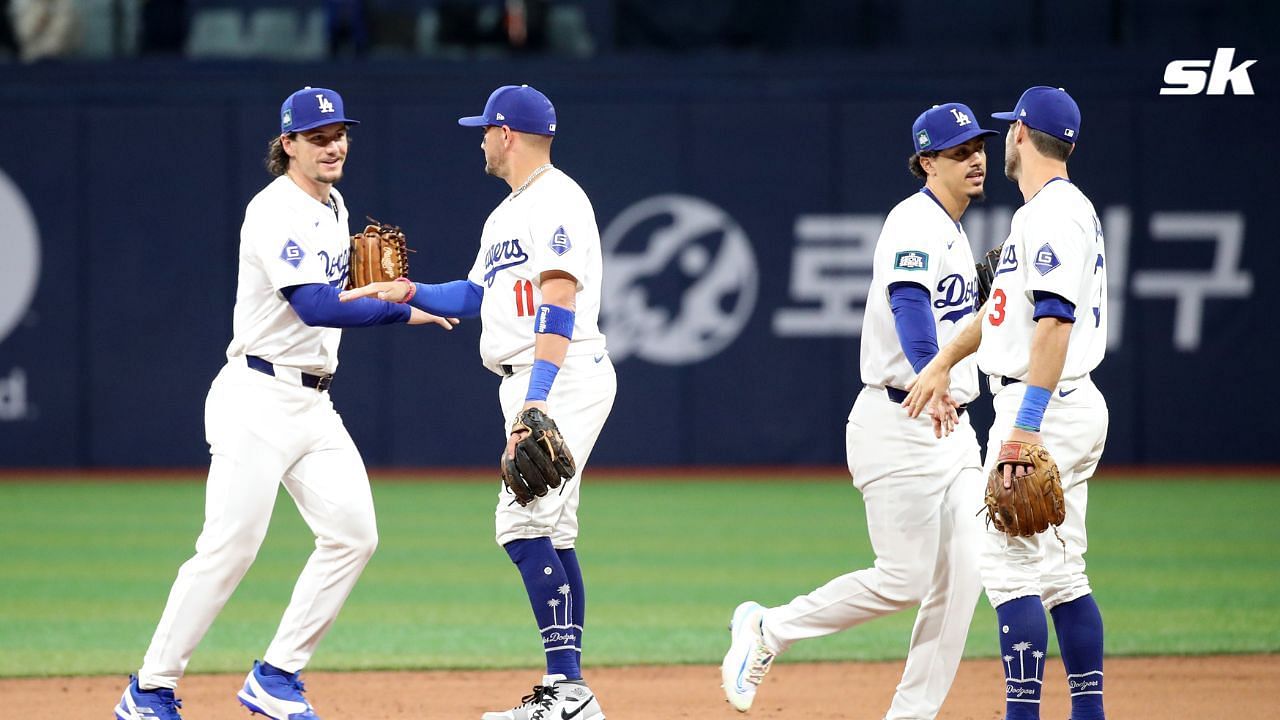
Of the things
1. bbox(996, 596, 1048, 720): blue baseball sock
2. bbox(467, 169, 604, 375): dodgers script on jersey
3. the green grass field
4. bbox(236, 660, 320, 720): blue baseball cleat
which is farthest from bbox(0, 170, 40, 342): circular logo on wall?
bbox(996, 596, 1048, 720): blue baseball sock

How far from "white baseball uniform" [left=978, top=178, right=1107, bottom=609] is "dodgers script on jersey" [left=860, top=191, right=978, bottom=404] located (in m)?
0.29

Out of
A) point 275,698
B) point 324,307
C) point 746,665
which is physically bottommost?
point 275,698

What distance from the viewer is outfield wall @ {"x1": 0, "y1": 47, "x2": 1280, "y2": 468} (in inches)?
588

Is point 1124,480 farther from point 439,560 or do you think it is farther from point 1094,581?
point 439,560

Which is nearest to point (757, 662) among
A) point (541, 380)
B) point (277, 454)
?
point (541, 380)

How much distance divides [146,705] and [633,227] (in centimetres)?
1012

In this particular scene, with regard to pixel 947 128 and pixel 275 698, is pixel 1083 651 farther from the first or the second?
pixel 275 698

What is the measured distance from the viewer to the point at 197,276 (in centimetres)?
1518

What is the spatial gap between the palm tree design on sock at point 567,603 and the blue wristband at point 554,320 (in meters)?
0.87

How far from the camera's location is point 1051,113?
16.4 feet

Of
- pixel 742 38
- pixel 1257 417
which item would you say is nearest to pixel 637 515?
pixel 742 38

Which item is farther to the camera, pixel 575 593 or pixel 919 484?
pixel 575 593

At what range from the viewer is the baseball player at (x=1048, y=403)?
16.1 feet

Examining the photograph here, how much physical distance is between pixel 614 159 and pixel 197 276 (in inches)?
164
